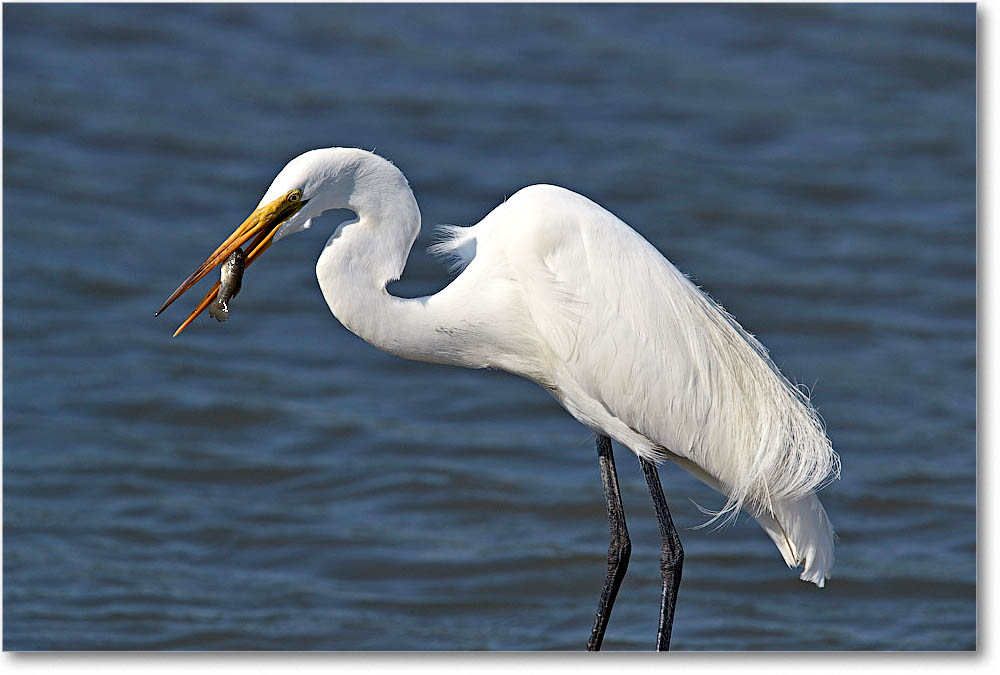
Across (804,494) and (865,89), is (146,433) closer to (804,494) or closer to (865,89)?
(804,494)

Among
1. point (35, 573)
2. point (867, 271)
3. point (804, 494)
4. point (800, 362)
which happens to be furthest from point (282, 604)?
point (867, 271)

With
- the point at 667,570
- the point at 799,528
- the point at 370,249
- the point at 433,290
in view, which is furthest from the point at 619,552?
the point at 433,290

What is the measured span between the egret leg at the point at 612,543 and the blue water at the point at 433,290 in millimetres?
842

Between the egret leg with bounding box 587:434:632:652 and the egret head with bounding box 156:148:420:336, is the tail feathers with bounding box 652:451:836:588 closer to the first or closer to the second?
the egret leg with bounding box 587:434:632:652

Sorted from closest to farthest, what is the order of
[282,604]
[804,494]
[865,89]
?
[804,494] → [282,604] → [865,89]

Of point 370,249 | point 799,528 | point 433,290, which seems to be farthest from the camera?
point 433,290

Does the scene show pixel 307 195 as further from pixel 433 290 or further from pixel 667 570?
pixel 433 290

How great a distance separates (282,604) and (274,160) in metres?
2.77

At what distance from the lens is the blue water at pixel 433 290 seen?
14.1 ft

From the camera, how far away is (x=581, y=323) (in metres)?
2.67

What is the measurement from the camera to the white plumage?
2.55 meters

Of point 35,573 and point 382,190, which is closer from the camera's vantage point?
point 382,190

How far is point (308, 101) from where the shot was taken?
678cm

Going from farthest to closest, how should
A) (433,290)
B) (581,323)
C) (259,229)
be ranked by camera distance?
1. (433,290)
2. (581,323)
3. (259,229)
